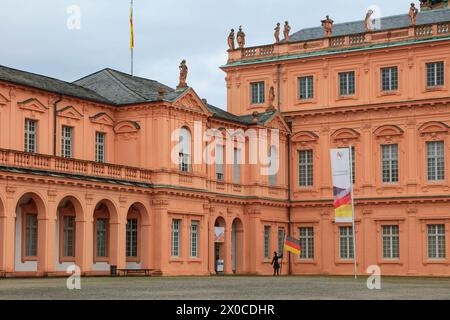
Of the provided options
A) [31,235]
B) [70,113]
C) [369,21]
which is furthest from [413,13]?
[31,235]

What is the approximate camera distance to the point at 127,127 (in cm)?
6119

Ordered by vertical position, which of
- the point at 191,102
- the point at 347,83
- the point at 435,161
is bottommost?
the point at 435,161

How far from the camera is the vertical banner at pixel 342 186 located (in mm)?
54669

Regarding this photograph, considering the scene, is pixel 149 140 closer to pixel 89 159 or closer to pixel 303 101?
pixel 89 159

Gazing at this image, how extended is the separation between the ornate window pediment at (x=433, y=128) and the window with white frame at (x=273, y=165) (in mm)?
10056

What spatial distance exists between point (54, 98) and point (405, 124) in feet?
79.7

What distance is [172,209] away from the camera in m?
60.5

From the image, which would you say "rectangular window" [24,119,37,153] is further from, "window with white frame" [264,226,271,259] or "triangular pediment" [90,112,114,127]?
"window with white frame" [264,226,271,259]

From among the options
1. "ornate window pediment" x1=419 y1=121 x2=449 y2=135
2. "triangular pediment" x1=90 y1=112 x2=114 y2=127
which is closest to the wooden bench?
"triangular pediment" x1=90 y1=112 x2=114 y2=127

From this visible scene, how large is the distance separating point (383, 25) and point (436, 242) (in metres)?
15.7

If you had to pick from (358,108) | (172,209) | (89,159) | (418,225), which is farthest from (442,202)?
(89,159)

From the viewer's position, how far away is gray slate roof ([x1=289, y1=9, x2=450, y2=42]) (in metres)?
70.9

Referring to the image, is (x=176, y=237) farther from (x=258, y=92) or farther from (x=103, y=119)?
(x=258, y=92)

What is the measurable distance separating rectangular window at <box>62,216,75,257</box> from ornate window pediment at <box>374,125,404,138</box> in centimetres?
2286
